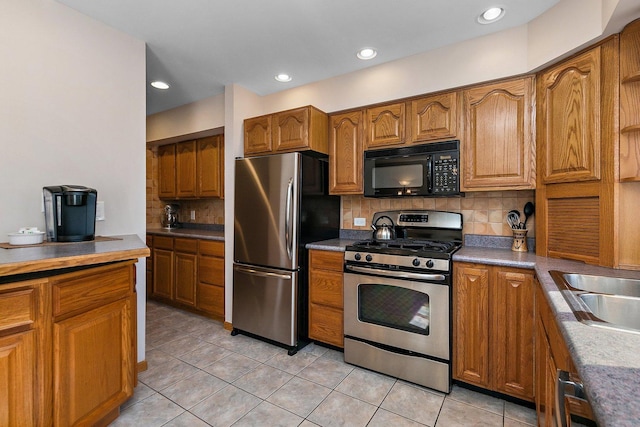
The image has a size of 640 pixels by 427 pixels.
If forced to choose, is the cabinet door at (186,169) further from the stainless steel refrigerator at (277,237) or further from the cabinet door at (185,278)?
the stainless steel refrigerator at (277,237)

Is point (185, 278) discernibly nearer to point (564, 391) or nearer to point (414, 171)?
point (414, 171)

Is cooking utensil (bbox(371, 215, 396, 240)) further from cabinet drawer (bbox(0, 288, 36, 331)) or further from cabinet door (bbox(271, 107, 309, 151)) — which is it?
cabinet drawer (bbox(0, 288, 36, 331))

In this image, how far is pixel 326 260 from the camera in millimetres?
2564

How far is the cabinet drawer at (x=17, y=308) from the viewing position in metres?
1.10

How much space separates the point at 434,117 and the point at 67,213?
8.37 feet

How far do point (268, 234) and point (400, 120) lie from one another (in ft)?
4.94

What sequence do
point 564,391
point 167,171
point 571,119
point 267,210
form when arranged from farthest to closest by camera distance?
point 167,171, point 267,210, point 571,119, point 564,391

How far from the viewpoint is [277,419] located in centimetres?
174

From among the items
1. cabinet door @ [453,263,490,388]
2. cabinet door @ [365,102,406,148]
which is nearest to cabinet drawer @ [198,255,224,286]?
cabinet door @ [365,102,406,148]

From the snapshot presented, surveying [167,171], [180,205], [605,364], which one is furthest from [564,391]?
[180,205]

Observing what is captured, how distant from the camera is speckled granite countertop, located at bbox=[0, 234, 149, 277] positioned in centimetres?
109

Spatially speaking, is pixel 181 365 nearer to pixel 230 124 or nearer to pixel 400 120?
pixel 230 124

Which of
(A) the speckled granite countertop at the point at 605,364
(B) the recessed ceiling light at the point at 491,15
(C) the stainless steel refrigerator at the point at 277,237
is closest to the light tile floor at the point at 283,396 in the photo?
(C) the stainless steel refrigerator at the point at 277,237

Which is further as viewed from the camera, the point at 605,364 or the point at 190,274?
the point at 190,274
